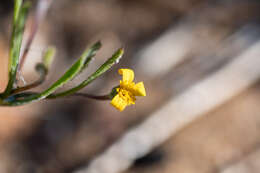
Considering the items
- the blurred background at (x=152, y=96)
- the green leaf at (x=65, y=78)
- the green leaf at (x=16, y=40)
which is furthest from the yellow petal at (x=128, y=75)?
the blurred background at (x=152, y=96)

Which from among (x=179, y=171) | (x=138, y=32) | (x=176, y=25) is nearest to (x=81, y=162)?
(x=179, y=171)

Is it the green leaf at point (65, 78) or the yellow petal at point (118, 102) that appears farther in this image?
the yellow petal at point (118, 102)

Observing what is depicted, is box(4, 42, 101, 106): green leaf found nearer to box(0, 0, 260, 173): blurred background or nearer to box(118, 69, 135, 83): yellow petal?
box(118, 69, 135, 83): yellow petal

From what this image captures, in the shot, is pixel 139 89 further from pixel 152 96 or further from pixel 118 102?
pixel 152 96

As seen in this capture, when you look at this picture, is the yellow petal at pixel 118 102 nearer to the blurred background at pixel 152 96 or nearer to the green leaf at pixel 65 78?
the green leaf at pixel 65 78

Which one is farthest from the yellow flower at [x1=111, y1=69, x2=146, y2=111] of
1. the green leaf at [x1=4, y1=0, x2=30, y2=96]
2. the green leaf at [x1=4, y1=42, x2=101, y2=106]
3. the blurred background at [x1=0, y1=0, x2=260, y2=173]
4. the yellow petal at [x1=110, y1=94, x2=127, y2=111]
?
the blurred background at [x1=0, y1=0, x2=260, y2=173]

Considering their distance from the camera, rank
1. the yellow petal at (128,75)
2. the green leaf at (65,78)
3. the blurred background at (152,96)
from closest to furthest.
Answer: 1. the green leaf at (65,78)
2. the yellow petal at (128,75)
3. the blurred background at (152,96)

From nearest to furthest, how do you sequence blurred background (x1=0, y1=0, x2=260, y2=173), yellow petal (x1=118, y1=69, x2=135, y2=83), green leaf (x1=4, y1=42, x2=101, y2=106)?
green leaf (x1=4, y1=42, x2=101, y2=106)
yellow petal (x1=118, y1=69, x2=135, y2=83)
blurred background (x1=0, y1=0, x2=260, y2=173)

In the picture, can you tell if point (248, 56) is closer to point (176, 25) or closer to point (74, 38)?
point (176, 25)
